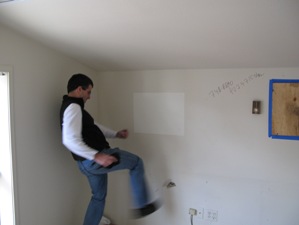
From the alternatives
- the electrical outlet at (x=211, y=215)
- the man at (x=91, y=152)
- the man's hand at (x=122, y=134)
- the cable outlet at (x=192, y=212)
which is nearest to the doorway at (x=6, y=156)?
the man at (x=91, y=152)

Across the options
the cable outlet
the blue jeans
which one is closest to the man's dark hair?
the blue jeans

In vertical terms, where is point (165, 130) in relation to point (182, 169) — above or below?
above

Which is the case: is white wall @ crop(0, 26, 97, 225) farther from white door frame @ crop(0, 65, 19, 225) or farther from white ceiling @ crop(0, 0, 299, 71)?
white ceiling @ crop(0, 0, 299, 71)

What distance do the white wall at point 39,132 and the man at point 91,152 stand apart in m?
0.21

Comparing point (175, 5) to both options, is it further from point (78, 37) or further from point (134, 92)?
point (134, 92)

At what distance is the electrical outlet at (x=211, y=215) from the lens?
2.27m

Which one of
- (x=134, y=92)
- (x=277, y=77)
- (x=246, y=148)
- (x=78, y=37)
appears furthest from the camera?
(x=134, y=92)

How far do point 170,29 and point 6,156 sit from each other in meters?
1.39

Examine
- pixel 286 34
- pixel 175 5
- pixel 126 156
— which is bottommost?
pixel 126 156

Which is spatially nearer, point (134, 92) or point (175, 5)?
point (175, 5)

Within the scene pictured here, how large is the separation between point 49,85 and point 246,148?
1.65 m

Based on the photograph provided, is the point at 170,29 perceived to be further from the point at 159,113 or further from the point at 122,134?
the point at 122,134

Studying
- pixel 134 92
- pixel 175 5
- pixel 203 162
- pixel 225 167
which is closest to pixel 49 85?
pixel 134 92

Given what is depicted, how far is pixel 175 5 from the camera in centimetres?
132
